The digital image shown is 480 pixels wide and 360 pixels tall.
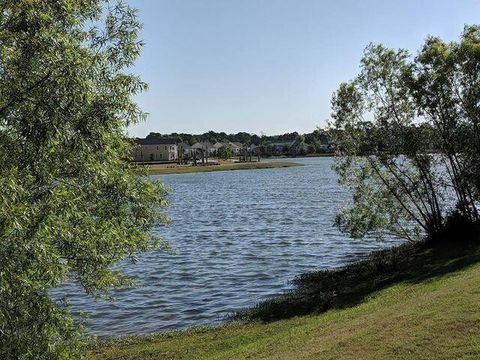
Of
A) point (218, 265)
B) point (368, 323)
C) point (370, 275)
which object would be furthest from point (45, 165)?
point (218, 265)

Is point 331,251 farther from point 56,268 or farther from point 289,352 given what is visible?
point 56,268

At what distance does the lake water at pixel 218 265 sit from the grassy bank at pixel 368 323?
1.80m

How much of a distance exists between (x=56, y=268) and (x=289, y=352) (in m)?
5.63

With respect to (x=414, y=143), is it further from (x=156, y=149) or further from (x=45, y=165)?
(x=156, y=149)

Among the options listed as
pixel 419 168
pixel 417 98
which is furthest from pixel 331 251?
pixel 417 98

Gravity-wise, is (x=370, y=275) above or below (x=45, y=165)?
below

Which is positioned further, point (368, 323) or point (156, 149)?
point (156, 149)

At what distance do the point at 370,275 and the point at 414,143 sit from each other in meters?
6.97

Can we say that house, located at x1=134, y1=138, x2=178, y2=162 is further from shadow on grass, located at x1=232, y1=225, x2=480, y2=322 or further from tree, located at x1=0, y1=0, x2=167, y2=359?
tree, located at x1=0, y1=0, x2=167, y2=359

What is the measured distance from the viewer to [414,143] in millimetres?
24875

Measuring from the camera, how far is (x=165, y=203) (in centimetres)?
1420

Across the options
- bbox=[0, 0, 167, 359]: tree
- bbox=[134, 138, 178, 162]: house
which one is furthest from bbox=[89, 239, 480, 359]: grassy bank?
bbox=[134, 138, 178, 162]: house

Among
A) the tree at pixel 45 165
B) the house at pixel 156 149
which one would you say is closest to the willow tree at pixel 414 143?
the tree at pixel 45 165

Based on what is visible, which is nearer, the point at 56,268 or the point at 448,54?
the point at 56,268
